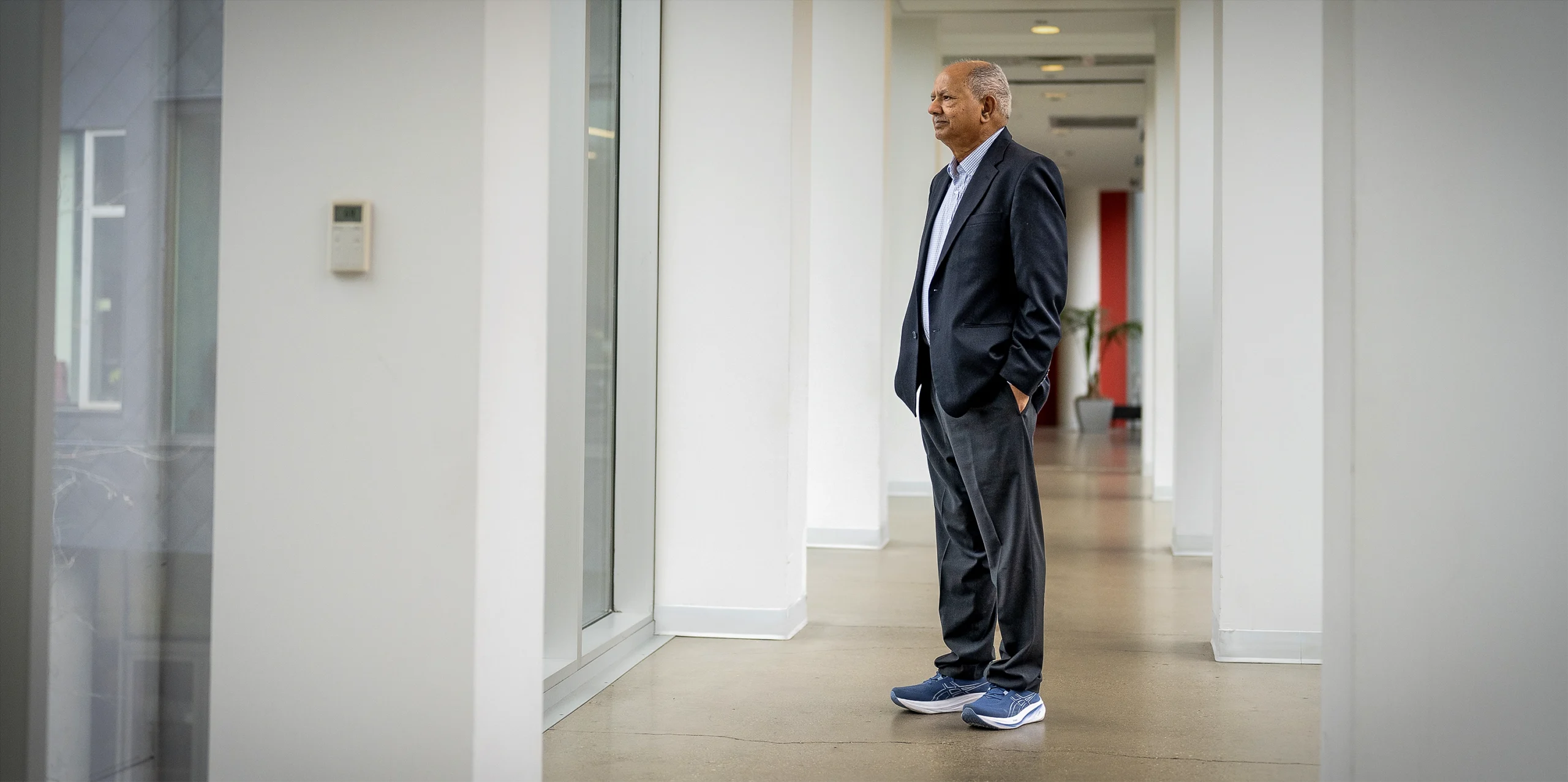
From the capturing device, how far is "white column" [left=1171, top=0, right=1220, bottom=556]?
6.27 meters

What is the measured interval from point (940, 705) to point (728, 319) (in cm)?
160

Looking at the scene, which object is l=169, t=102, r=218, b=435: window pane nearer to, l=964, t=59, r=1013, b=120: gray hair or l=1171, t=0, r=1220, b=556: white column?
l=964, t=59, r=1013, b=120: gray hair

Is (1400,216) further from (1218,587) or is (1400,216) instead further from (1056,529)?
(1056,529)

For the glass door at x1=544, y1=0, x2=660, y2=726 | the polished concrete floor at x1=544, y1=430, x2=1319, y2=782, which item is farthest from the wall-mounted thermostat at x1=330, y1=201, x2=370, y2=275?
the polished concrete floor at x1=544, y1=430, x2=1319, y2=782

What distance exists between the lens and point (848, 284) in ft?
21.7

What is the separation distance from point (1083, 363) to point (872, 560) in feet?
48.4

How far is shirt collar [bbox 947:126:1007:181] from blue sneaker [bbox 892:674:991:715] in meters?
1.29

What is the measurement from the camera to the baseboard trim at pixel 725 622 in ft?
13.5

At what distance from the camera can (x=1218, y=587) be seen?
3.84 meters

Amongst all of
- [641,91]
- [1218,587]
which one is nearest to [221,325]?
[641,91]

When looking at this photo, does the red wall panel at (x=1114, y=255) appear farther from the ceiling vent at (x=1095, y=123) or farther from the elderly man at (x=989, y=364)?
the elderly man at (x=989, y=364)

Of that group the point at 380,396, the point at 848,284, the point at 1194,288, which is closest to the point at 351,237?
the point at 380,396

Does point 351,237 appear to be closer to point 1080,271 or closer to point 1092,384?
point 1092,384

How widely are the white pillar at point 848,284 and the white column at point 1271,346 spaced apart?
9.40 feet
